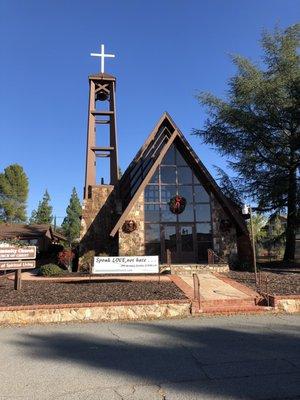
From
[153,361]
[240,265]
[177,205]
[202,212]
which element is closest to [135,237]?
[177,205]

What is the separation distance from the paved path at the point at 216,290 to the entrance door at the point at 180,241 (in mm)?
4651

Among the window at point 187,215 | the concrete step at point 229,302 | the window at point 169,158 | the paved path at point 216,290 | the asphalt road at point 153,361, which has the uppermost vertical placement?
the window at point 169,158

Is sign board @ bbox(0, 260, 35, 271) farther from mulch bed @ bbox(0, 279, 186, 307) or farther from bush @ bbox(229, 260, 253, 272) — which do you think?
bush @ bbox(229, 260, 253, 272)

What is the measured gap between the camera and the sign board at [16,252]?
48.9 ft

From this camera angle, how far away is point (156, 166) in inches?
918

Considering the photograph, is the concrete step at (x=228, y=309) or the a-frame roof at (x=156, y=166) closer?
the concrete step at (x=228, y=309)

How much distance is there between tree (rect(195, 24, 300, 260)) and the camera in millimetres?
25016

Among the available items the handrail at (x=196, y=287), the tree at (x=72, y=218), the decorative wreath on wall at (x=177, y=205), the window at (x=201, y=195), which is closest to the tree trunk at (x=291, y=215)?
the window at (x=201, y=195)

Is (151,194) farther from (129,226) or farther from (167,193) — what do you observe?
(129,226)

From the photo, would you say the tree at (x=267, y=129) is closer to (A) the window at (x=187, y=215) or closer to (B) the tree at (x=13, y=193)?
(A) the window at (x=187, y=215)

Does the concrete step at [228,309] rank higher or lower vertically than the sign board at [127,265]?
lower

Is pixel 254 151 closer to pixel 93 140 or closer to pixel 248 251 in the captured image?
pixel 248 251

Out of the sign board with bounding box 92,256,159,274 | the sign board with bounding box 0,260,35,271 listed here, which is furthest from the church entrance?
the sign board with bounding box 0,260,35,271

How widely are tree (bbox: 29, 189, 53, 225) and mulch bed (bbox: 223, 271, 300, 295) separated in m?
54.5
